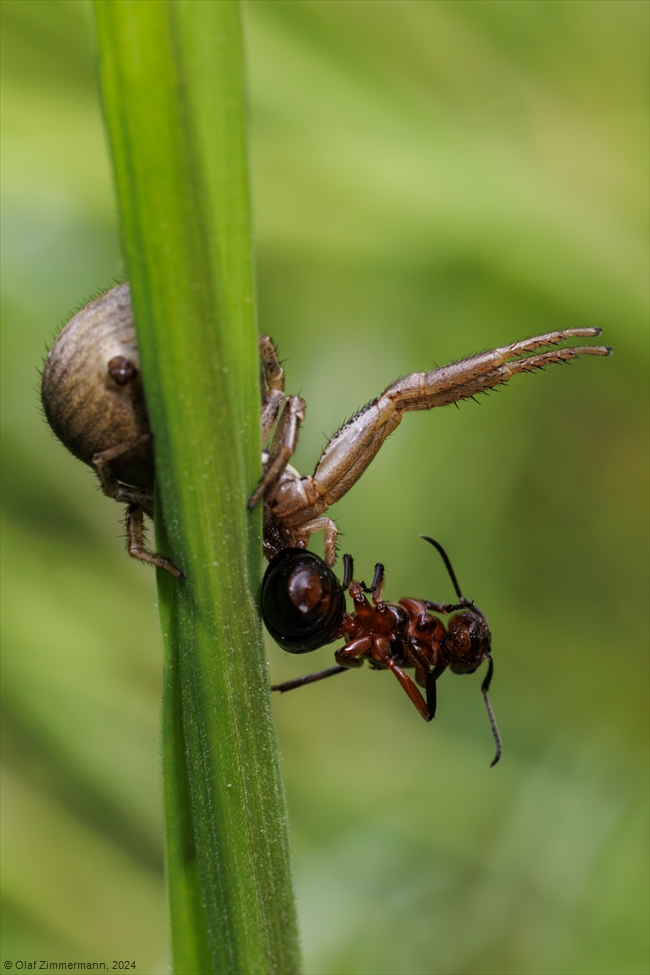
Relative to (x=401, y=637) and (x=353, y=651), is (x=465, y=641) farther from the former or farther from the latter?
(x=353, y=651)

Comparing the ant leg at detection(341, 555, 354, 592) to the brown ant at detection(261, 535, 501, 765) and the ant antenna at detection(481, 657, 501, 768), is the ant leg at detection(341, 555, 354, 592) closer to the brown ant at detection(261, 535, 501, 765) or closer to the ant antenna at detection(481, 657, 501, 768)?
the brown ant at detection(261, 535, 501, 765)

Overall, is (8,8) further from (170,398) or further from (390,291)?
(170,398)

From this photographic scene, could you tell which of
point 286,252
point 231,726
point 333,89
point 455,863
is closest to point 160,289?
point 231,726

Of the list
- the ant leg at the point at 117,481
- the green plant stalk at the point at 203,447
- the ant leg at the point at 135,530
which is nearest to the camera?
the green plant stalk at the point at 203,447

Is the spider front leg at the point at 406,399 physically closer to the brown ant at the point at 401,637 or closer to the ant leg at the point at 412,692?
the brown ant at the point at 401,637

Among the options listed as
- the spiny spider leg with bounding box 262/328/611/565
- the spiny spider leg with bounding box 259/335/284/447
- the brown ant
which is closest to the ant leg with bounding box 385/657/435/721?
the brown ant

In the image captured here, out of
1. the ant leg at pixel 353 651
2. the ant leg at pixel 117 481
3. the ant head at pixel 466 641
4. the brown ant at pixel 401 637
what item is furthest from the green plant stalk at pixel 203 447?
the ant head at pixel 466 641
